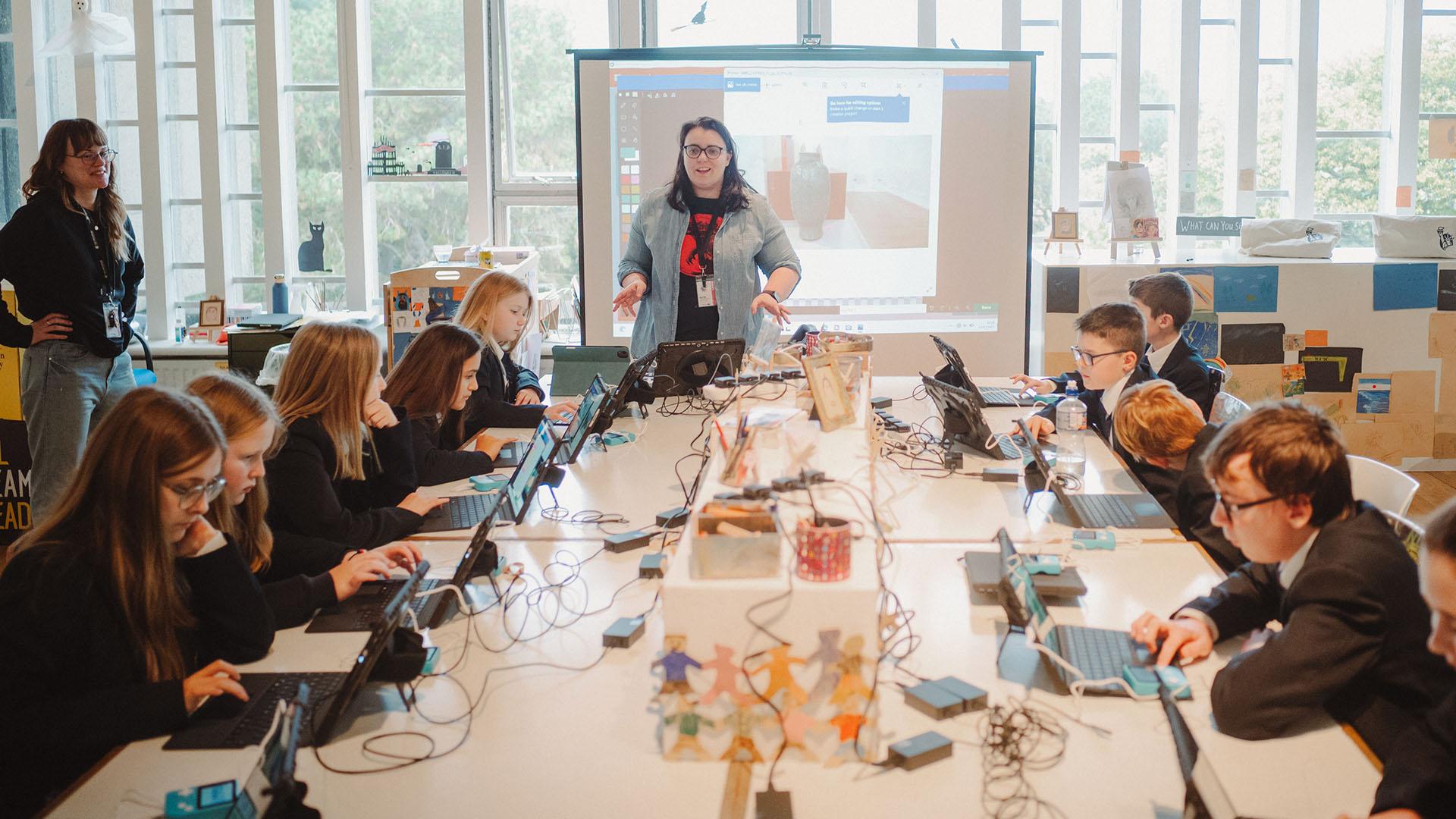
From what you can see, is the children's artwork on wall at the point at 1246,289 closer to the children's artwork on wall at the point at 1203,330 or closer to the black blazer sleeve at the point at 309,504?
the children's artwork on wall at the point at 1203,330

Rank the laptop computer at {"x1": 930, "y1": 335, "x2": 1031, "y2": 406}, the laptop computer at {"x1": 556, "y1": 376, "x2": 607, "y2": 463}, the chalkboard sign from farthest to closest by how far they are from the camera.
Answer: the chalkboard sign, the laptop computer at {"x1": 930, "y1": 335, "x2": 1031, "y2": 406}, the laptop computer at {"x1": 556, "y1": 376, "x2": 607, "y2": 463}

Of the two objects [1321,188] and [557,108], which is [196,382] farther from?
[1321,188]

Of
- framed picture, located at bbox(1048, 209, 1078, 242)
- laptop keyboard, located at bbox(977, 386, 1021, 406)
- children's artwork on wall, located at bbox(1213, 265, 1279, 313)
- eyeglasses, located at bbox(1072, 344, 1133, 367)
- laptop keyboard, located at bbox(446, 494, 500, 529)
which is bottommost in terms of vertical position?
laptop keyboard, located at bbox(446, 494, 500, 529)

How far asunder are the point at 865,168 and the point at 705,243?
1537mm

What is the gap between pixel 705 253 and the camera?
4.29 meters

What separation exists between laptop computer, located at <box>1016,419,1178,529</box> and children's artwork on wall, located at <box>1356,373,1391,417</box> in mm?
3240

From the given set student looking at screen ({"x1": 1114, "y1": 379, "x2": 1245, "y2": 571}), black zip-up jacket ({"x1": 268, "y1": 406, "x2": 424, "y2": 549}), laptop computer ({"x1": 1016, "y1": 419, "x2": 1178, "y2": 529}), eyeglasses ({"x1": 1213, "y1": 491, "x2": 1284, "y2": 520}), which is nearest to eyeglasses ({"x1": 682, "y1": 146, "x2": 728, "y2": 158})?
laptop computer ({"x1": 1016, "y1": 419, "x2": 1178, "y2": 529})

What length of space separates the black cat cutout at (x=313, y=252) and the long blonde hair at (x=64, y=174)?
180cm

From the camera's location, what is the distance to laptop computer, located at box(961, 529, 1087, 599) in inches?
84.9

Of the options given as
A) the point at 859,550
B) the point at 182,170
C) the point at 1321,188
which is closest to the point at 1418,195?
the point at 1321,188

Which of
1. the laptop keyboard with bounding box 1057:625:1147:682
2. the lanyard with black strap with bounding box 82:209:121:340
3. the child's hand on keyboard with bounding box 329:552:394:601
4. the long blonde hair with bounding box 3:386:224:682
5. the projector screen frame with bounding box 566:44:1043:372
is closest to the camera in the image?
the long blonde hair with bounding box 3:386:224:682

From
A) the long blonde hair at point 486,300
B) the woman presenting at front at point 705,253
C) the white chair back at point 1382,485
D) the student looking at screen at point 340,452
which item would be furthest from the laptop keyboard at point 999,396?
the student looking at screen at point 340,452

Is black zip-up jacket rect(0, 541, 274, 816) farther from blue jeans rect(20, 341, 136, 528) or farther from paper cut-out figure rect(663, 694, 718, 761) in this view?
blue jeans rect(20, 341, 136, 528)

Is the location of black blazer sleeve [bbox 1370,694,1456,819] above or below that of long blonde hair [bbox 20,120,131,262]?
below
